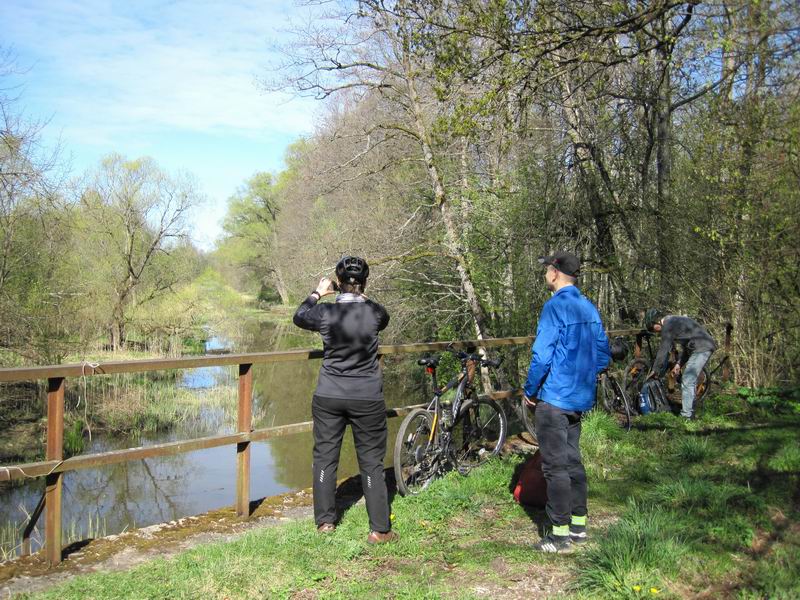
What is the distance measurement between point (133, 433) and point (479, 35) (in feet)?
44.4

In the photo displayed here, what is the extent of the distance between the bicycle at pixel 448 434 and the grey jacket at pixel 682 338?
3.20 meters

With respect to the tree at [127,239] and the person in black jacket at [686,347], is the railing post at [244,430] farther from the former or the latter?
the tree at [127,239]

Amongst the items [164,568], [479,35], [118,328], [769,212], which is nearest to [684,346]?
Answer: [769,212]

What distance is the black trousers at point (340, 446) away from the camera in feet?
15.5

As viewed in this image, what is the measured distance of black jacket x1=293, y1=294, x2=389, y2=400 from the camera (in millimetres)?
4719

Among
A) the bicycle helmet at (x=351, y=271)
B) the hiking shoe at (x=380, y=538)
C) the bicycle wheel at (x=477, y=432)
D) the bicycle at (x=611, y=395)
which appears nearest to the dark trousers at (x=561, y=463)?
the hiking shoe at (x=380, y=538)

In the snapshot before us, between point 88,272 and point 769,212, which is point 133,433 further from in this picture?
point 769,212

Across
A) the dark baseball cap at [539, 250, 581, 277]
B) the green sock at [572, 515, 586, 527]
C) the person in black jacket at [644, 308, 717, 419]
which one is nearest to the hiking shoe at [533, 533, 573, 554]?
the green sock at [572, 515, 586, 527]

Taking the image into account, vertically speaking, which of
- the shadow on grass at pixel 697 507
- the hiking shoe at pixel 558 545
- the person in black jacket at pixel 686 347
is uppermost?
the person in black jacket at pixel 686 347

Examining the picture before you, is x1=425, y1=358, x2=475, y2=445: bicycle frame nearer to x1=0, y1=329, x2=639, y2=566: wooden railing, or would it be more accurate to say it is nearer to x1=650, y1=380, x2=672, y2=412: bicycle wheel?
x1=0, y1=329, x2=639, y2=566: wooden railing

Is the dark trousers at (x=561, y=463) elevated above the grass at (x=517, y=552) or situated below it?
above

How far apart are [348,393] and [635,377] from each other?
246 inches

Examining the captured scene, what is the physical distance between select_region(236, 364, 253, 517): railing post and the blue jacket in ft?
7.20

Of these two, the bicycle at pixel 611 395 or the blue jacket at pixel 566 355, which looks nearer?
the blue jacket at pixel 566 355
